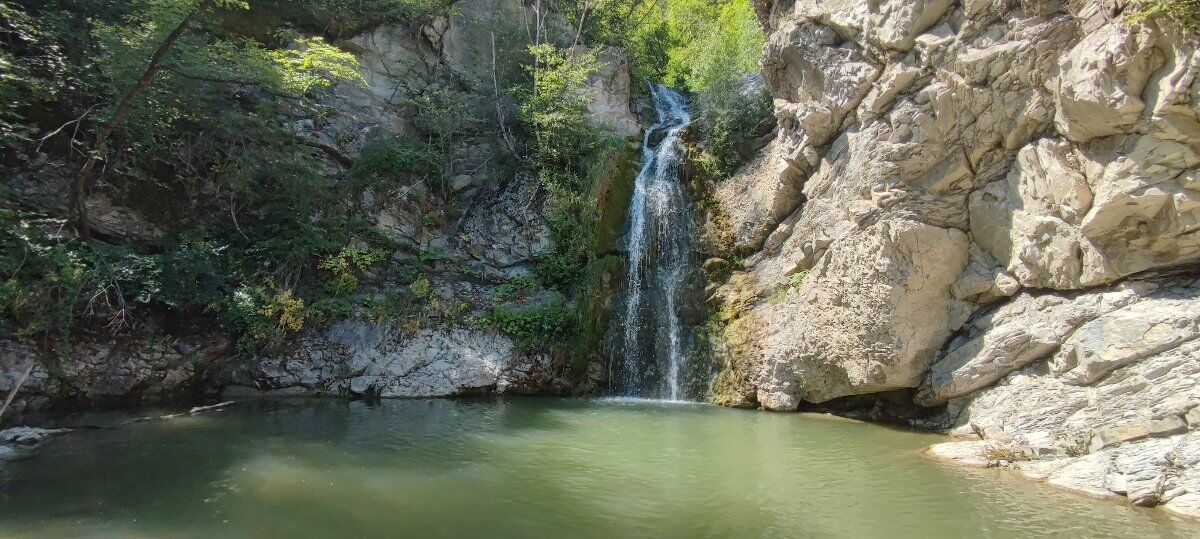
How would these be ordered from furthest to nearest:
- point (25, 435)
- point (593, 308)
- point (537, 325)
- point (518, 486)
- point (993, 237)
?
point (593, 308) → point (537, 325) → point (993, 237) → point (25, 435) → point (518, 486)

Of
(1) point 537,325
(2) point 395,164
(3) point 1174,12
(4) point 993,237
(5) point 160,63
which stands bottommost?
(1) point 537,325

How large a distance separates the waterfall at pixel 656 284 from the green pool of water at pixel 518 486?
3469 mm

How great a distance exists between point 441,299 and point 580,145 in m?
6.08

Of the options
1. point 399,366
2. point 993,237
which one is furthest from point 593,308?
point 993,237

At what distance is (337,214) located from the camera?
15148mm

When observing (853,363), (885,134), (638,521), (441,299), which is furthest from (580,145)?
(638,521)

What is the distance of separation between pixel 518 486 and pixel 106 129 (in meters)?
10.3

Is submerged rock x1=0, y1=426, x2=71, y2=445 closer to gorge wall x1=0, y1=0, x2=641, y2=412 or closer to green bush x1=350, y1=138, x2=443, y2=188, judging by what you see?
gorge wall x1=0, y1=0, x2=641, y2=412

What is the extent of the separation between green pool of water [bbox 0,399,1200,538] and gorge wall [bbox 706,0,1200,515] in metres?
1.19

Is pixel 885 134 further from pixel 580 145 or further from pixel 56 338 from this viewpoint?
pixel 56 338

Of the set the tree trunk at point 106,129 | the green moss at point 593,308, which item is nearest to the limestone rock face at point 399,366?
the green moss at point 593,308

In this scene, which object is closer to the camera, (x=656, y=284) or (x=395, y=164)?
(x=656, y=284)

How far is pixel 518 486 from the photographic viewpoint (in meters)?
6.57

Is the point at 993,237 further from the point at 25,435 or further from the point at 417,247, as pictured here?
the point at 25,435
